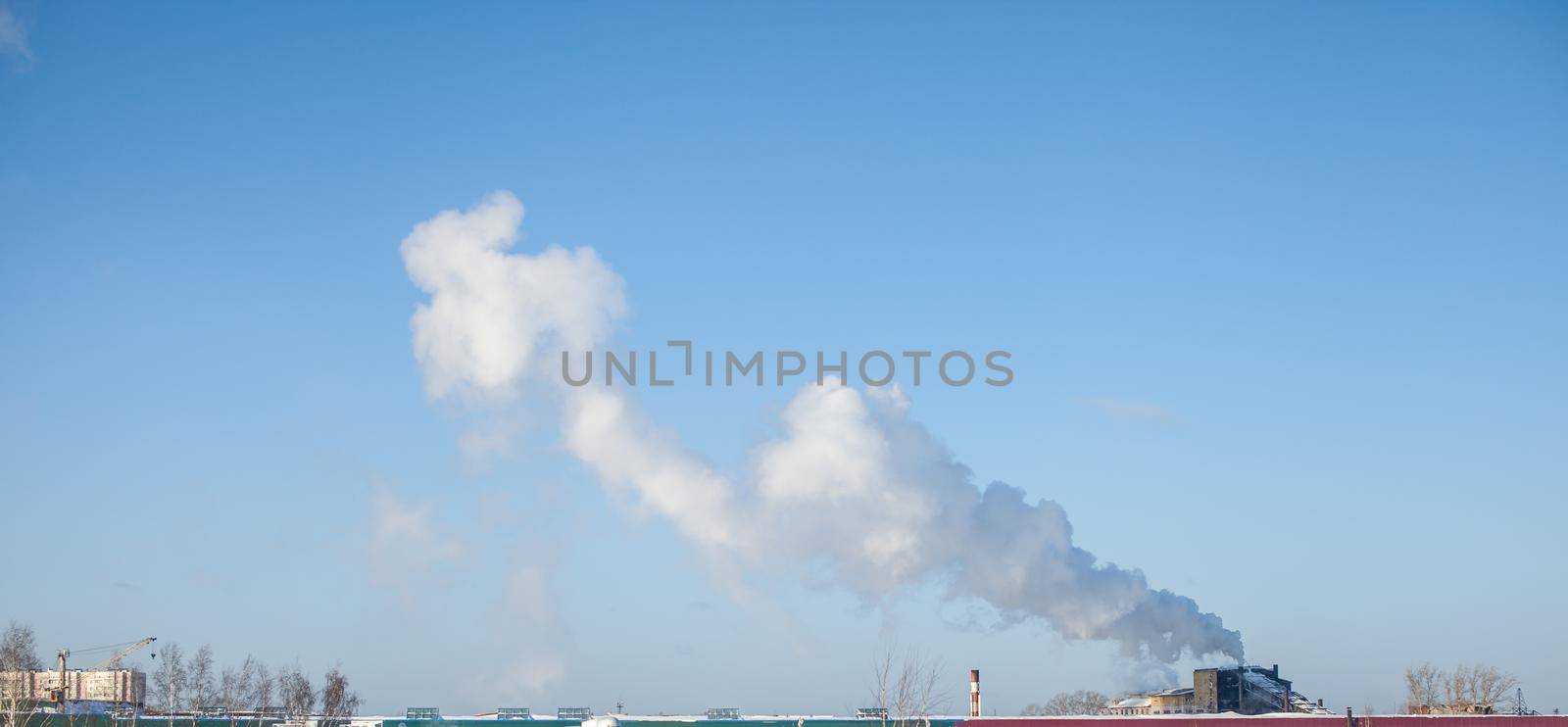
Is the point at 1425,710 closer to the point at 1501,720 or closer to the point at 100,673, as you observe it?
the point at 1501,720

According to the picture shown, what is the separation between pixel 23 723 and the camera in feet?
342

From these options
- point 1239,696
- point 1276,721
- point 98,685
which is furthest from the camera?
point 98,685

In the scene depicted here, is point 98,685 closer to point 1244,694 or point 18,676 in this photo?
point 18,676

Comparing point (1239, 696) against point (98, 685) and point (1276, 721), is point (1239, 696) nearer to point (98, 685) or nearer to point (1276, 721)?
point (1276, 721)

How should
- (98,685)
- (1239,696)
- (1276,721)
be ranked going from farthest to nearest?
1. (98,685)
2. (1239,696)
3. (1276,721)

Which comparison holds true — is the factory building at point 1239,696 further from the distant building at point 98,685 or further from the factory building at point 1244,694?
the distant building at point 98,685

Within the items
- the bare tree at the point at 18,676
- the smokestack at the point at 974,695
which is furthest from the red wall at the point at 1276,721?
the bare tree at the point at 18,676

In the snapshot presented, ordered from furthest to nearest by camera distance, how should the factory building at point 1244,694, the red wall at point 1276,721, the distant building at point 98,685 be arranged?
the distant building at point 98,685
the factory building at point 1244,694
the red wall at point 1276,721

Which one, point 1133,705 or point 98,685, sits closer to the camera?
point 1133,705

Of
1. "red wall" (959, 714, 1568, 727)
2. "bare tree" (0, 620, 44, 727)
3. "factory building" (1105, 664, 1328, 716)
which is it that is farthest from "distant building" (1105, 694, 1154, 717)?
"bare tree" (0, 620, 44, 727)

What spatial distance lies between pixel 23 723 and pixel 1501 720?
3963 inches

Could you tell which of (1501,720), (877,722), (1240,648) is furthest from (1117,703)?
(1501,720)

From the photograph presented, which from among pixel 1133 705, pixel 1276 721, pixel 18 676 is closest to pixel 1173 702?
pixel 1133 705

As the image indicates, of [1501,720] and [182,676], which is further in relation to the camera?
[182,676]
